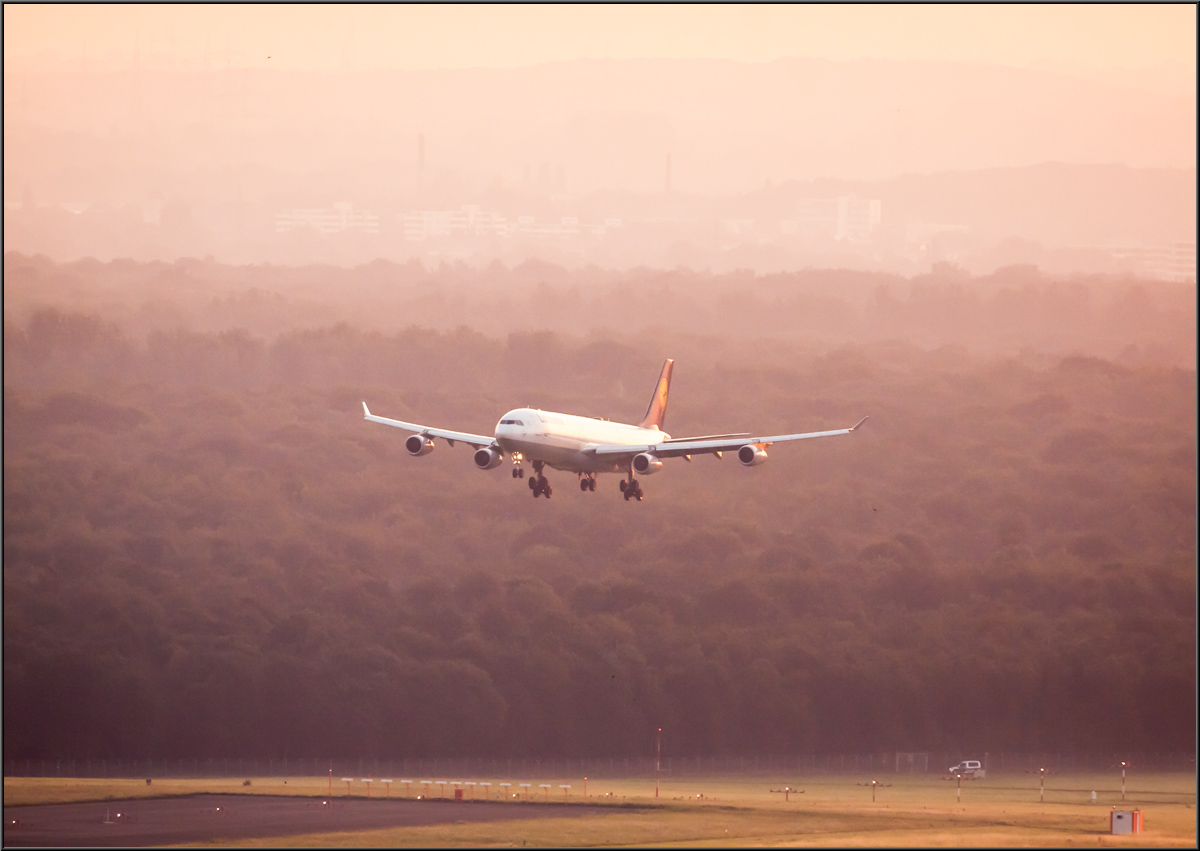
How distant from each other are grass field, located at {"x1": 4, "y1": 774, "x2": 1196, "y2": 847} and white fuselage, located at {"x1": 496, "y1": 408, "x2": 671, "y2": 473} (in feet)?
94.7

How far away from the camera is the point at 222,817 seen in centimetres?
13175

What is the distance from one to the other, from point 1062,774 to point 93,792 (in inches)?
4303

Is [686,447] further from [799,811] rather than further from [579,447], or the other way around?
[799,811]

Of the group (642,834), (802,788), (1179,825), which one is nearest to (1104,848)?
(1179,825)

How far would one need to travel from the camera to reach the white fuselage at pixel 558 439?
13775 centimetres

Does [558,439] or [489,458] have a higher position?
[558,439]

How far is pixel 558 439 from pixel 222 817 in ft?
132

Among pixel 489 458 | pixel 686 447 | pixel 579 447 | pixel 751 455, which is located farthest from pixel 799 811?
pixel 489 458

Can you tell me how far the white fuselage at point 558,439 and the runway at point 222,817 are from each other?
2864 centimetres

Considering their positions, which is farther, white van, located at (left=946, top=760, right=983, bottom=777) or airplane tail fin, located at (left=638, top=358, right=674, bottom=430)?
white van, located at (left=946, top=760, right=983, bottom=777)

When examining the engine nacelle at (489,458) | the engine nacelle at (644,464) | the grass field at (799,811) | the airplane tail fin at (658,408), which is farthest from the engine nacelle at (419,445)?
the grass field at (799,811)

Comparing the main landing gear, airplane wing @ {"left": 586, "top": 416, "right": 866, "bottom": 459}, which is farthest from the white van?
the main landing gear

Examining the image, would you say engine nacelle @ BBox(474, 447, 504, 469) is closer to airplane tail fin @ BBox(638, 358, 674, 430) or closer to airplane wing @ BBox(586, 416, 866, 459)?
airplane wing @ BBox(586, 416, 866, 459)

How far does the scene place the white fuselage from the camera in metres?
138
